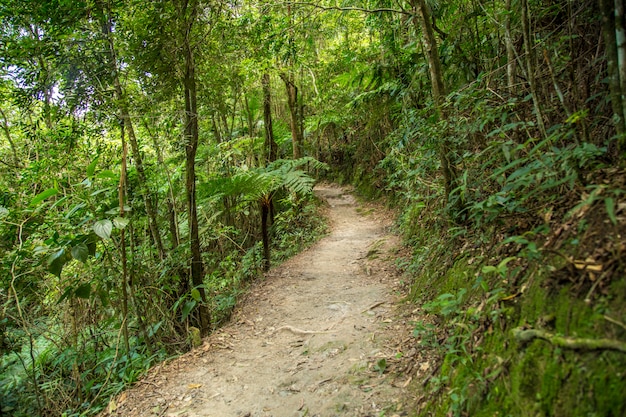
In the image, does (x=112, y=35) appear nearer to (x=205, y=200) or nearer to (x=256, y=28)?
(x=256, y=28)

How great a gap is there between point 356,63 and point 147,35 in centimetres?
503

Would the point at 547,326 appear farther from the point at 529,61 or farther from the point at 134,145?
the point at 134,145

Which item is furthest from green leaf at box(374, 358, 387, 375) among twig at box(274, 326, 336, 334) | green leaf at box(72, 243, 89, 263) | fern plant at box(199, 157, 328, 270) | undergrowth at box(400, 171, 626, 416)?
fern plant at box(199, 157, 328, 270)

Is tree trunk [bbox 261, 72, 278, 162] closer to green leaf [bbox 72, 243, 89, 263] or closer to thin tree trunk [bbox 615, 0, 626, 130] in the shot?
green leaf [bbox 72, 243, 89, 263]

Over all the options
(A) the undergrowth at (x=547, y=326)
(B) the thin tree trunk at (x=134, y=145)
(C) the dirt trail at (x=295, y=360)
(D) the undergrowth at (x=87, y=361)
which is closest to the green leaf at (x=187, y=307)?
(D) the undergrowth at (x=87, y=361)

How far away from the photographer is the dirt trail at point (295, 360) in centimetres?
286

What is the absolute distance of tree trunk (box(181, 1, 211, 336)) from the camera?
421cm

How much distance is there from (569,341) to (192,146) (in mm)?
3884

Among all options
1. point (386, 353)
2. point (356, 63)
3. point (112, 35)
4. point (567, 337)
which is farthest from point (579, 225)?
point (356, 63)

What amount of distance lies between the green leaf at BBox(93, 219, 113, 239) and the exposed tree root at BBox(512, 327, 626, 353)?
3.08m

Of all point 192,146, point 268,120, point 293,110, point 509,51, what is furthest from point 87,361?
point 293,110

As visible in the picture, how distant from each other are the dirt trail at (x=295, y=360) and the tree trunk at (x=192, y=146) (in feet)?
1.63

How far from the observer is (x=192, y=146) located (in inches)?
167

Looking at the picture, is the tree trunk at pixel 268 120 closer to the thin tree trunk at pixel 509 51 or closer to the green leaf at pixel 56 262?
the thin tree trunk at pixel 509 51
